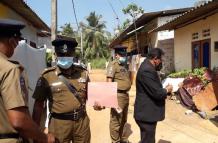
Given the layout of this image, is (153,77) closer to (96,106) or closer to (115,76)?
(96,106)

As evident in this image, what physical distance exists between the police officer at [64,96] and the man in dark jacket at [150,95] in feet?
4.16

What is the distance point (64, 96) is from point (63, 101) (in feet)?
0.18

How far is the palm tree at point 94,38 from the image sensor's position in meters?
55.6

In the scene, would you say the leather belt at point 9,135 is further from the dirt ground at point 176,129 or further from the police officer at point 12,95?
the dirt ground at point 176,129

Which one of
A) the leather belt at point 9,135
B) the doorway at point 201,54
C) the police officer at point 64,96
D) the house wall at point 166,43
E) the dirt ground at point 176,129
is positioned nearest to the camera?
the leather belt at point 9,135

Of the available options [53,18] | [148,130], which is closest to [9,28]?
[148,130]

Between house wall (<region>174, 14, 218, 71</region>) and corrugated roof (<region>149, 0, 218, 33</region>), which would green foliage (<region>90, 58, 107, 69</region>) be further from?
corrugated roof (<region>149, 0, 218, 33</region>)

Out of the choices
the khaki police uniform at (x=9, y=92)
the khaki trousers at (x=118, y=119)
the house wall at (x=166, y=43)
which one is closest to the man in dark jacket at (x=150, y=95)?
the khaki trousers at (x=118, y=119)

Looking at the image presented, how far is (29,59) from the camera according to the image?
6.33m

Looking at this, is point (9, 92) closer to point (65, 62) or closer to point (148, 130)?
point (65, 62)

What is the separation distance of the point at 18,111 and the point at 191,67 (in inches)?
478

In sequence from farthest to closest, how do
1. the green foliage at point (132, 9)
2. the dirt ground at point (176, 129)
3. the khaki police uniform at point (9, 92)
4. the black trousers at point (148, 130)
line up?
the green foliage at point (132, 9) < the dirt ground at point (176, 129) < the black trousers at point (148, 130) < the khaki police uniform at point (9, 92)

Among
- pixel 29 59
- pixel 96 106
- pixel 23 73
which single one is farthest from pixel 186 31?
pixel 23 73

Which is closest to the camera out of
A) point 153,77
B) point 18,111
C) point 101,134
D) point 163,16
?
point 18,111
